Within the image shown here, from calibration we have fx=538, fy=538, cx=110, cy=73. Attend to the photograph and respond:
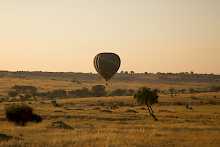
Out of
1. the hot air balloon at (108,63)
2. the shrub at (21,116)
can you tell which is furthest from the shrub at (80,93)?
the shrub at (21,116)

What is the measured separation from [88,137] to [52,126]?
12.8 m

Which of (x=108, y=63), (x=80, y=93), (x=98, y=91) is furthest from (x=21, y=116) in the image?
(x=98, y=91)

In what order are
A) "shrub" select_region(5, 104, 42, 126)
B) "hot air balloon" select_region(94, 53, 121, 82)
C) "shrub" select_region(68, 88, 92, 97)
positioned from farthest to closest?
1. "shrub" select_region(68, 88, 92, 97)
2. "hot air balloon" select_region(94, 53, 121, 82)
3. "shrub" select_region(5, 104, 42, 126)

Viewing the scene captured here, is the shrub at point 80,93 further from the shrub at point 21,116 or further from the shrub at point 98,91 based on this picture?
the shrub at point 21,116

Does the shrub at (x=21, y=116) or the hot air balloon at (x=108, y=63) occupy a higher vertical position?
the hot air balloon at (x=108, y=63)

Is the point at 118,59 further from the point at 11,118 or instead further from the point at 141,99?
the point at 11,118

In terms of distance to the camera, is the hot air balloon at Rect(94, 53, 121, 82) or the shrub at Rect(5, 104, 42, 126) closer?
the shrub at Rect(5, 104, 42, 126)

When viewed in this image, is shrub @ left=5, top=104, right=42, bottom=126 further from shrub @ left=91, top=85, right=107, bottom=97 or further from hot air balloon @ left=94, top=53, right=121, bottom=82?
shrub @ left=91, top=85, right=107, bottom=97

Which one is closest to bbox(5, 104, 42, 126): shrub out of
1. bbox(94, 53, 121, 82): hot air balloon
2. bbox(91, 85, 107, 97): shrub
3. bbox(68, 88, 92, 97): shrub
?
bbox(94, 53, 121, 82): hot air balloon

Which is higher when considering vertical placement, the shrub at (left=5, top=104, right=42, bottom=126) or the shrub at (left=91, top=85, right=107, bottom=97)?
the shrub at (left=91, top=85, right=107, bottom=97)

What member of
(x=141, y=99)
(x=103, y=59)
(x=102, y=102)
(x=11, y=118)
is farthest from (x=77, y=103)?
(x=11, y=118)

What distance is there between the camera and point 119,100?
10181cm

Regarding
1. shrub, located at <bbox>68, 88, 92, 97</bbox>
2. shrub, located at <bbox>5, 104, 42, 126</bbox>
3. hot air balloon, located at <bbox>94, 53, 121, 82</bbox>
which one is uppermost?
hot air balloon, located at <bbox>94, 53, 121, 82</bbox>

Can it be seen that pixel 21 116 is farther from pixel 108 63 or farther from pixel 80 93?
pixel 80 93
